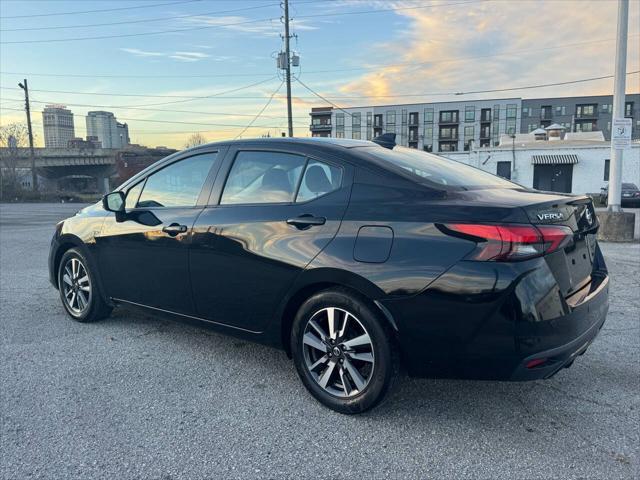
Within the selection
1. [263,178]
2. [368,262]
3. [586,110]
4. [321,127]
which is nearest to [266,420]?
[368,262]

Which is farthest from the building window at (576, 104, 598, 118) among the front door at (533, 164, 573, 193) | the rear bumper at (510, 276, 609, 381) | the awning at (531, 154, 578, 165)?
the rear bumper at (510, 276, 609, 381)

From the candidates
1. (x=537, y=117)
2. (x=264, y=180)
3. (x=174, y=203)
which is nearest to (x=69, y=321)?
(x=174, y=203)

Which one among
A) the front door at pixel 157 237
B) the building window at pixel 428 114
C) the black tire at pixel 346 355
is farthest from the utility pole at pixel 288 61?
the building window at pixel 428 114

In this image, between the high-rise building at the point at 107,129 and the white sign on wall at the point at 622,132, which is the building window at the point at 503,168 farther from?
the high-rise building at the point at 107,129

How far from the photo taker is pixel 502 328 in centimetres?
244

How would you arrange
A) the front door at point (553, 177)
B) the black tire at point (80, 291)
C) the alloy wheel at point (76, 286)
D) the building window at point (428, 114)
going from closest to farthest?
the black tire at point (80, 291)
the alloy wheel at point (76, 286)
the front door at point (553, 177)
the building window at point (428, 114)

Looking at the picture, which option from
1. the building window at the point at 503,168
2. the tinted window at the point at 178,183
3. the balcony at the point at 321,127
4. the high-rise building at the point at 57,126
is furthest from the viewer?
the balcony at the point at 321,127

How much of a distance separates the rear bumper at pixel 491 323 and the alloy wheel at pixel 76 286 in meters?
3.21

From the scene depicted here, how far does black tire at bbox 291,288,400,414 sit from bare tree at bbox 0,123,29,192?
51.9m

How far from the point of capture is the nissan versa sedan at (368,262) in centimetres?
246

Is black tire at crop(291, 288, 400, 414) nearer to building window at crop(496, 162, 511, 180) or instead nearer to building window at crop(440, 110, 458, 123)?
building window at crop(496, 162, 511, 180)

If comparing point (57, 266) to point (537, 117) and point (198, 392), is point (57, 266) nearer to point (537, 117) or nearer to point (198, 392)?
point (198, 392)

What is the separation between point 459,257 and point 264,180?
1.49 m

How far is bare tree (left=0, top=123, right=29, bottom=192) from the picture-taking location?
46.4 metres
